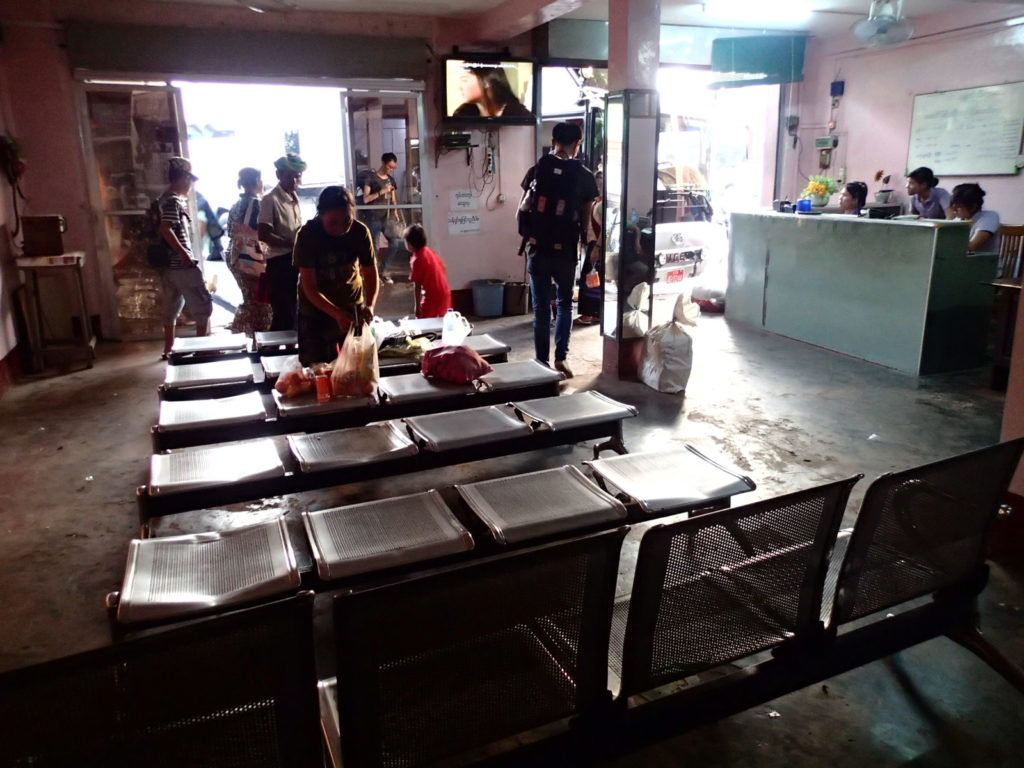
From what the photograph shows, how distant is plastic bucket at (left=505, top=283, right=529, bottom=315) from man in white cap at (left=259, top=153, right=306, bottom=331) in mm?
2785

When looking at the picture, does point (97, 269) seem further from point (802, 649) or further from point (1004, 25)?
point (1004, 25)

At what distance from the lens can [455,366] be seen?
11.9ft

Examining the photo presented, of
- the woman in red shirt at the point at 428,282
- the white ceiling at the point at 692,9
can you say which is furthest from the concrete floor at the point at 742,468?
the white ceiling at the point at 692,9

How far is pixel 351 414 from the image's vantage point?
10.9 ft

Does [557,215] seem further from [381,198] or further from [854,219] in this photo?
[381,198]

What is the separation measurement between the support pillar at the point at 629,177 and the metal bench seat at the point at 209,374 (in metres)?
2.54

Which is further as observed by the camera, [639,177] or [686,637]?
[639,177]

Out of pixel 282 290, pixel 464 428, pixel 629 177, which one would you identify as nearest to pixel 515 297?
pixel 629 177

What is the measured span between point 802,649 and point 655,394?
3.22 meters

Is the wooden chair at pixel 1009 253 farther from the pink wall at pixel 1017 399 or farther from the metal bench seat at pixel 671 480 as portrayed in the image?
the metal bench seat at pixel 671 480

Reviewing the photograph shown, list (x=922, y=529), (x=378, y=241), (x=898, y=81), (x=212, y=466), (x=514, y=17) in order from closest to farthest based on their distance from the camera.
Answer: (x=922, y=529)
(x=212, y=466)
(x=514, y=17)
(x=378, y=241)
(x=898, y=81)

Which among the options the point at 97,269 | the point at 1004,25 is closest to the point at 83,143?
the point at 97,269

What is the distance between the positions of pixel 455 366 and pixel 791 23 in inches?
249

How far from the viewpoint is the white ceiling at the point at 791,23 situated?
268 inches
